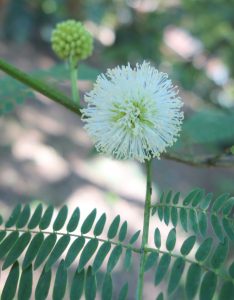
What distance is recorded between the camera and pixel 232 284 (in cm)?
104

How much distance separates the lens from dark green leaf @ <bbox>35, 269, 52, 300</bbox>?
1.15 m

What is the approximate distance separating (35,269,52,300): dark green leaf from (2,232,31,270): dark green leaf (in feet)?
0.37

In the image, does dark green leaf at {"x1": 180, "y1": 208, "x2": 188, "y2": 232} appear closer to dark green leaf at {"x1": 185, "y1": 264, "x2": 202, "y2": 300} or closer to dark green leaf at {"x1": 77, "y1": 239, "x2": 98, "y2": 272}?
dark green leaf at {"x1": 185, "y1": 264, "x2": 202, "y2": 300}

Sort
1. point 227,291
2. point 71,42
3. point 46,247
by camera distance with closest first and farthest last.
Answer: point 227,291
point 46,247
point 71,42

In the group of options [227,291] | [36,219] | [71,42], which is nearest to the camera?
[227,291]

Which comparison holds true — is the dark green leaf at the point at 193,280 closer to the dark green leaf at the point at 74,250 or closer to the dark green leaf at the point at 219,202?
the dark green leaf at the point at 219,202

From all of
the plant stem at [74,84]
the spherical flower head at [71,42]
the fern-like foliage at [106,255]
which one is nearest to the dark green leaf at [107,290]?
the fern-like foliage at [106,255]

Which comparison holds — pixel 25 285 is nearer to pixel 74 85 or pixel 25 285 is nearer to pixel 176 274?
pixel 176 274

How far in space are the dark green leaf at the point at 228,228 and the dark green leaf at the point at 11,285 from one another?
0.57 metres

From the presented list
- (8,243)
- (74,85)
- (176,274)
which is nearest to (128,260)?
(176,274)

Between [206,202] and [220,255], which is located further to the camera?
[206,202]

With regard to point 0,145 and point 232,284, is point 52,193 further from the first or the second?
point 232,284

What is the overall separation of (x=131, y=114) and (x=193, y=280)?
0.49 metres

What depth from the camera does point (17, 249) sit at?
126 cm
